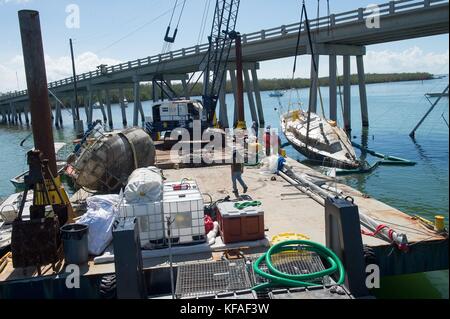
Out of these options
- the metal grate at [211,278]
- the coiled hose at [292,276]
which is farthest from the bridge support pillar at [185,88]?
the coiled hose at [292,276]

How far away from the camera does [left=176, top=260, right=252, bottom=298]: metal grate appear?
7418 mm

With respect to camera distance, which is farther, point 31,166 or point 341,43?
point 341,43

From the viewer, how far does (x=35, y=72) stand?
1147cm

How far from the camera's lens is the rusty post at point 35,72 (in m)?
11.4

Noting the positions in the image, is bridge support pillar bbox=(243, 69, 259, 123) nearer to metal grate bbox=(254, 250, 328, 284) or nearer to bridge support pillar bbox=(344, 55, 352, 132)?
bridge support pillar bbox=(344, 55, 352, 132)

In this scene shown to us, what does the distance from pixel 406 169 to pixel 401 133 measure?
17.4m

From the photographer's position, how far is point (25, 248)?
8742 millimetres

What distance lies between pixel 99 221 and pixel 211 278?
3.43 meters

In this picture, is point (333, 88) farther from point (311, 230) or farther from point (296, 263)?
point (296, 263)

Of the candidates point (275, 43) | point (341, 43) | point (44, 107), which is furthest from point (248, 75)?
point (44, 107)

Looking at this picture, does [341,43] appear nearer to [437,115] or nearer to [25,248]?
[437,115]

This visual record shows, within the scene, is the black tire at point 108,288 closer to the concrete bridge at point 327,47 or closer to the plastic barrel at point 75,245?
the plastic barrel at point 75,245

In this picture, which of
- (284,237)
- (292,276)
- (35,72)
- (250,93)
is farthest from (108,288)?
(250,93)

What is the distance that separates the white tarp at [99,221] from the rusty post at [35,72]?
230 cm
